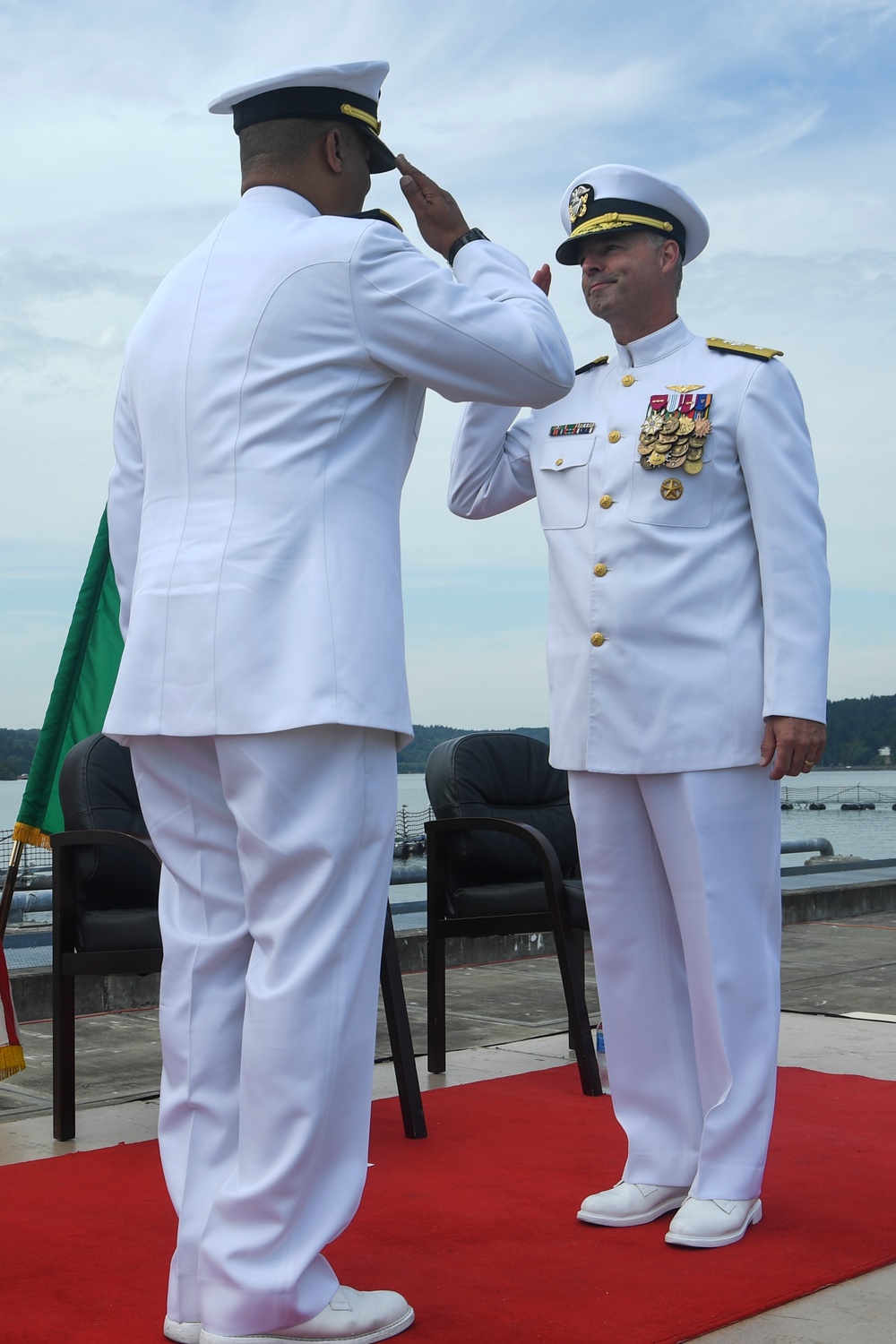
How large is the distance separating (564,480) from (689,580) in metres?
0.34

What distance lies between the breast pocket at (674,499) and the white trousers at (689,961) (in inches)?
17.8

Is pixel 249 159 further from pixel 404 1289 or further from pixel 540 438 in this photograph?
pixel 404 1289

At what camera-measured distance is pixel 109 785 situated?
12.2ft

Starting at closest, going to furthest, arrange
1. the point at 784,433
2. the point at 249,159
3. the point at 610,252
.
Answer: the point at 249,159, the point at 784,433, the point at 610,252

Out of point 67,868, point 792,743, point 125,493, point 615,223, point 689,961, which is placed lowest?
point 689,961

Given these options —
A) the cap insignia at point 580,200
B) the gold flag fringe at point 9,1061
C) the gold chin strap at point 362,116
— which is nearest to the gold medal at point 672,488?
the cap insignia at point 580,200

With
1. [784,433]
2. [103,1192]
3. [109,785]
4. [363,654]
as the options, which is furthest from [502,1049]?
[363,654]

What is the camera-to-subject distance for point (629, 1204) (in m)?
2.42

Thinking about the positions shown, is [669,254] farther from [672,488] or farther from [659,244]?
[672,488]

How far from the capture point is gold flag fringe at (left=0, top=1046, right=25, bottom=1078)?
3.16 m

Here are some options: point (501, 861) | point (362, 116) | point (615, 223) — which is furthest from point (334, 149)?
point (501, 861)

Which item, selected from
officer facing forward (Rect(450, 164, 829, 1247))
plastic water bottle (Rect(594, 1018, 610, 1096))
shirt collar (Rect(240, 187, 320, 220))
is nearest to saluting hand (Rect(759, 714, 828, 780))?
officer facing forward (Rect(450, 164, 829, 1247))

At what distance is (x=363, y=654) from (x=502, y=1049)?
2.66 m

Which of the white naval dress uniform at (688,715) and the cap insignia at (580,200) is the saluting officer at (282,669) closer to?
the white naval dress uniform at (688,715)
